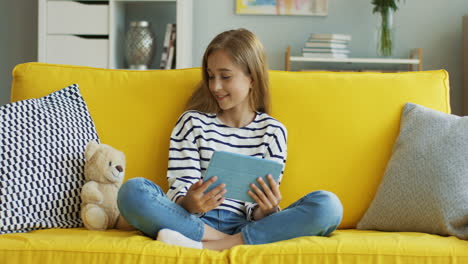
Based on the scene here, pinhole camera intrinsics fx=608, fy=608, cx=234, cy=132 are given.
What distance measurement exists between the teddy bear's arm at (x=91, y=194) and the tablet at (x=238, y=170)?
13.0 inches

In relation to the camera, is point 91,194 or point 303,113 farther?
point 303,113

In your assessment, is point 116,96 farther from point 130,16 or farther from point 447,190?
point 130,16

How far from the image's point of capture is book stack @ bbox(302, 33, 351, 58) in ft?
11.1

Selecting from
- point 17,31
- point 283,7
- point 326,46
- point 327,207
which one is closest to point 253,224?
point 327,207

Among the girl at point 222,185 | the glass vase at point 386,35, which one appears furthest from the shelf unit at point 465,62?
the girl at point 222,185

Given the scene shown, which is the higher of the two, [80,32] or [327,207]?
[80,32]

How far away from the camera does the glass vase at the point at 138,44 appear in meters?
3.41

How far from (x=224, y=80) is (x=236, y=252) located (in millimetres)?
632

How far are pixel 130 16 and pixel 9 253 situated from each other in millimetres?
2441

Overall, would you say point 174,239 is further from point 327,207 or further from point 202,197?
point 327,207

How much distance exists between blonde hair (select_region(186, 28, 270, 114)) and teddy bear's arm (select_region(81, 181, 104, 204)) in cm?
39

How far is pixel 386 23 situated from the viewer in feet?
11.1

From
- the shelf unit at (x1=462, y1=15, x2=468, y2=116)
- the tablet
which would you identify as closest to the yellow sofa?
the tablet

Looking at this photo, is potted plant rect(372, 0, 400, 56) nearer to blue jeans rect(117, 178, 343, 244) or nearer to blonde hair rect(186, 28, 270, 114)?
blonde hair rect(186, 28, 270, 114)
